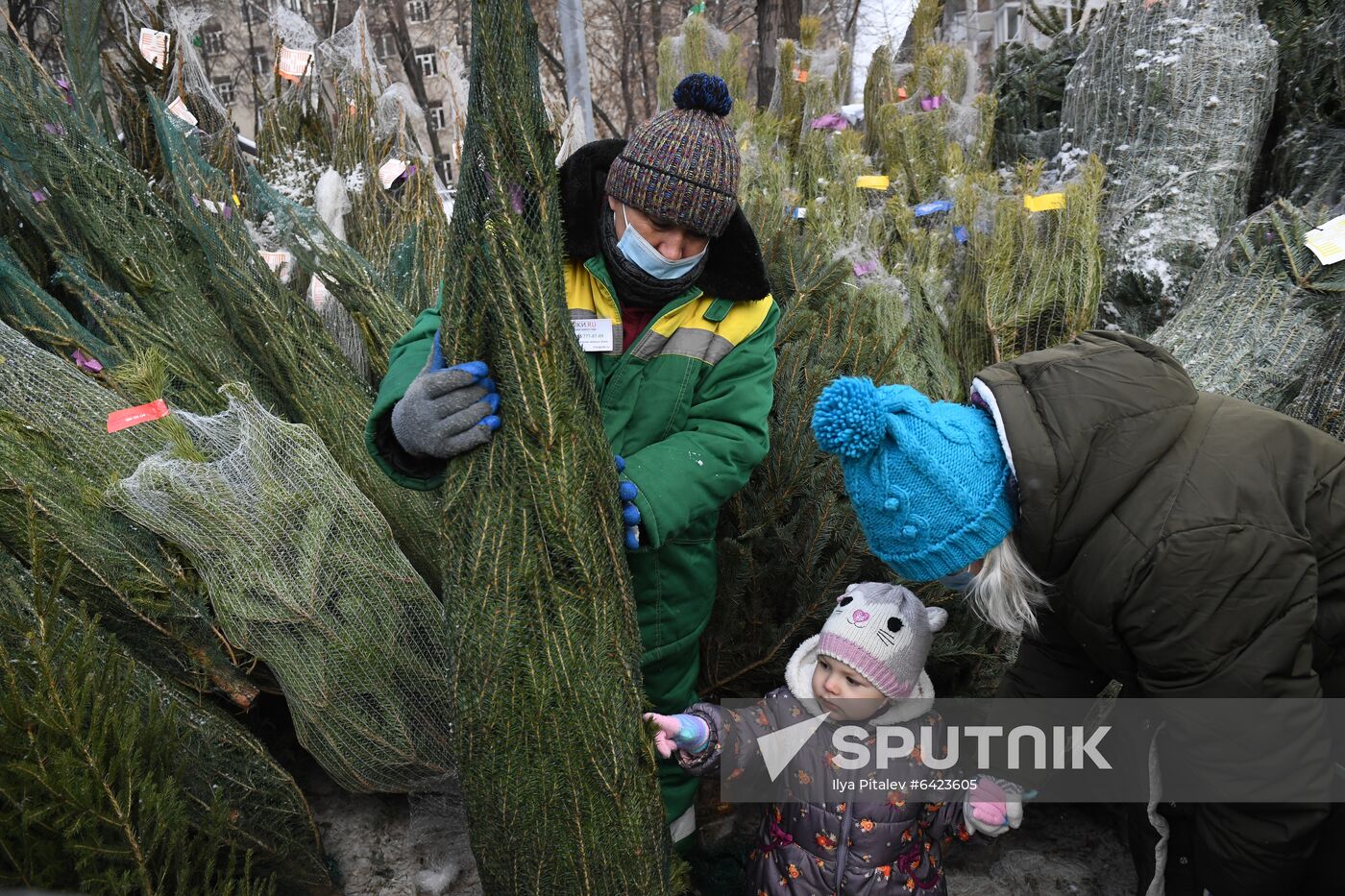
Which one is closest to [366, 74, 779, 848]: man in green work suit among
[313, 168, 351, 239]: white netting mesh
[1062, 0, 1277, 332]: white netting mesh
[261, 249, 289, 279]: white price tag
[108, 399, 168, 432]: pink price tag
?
[108, 399, 168, 432]: pink price tag

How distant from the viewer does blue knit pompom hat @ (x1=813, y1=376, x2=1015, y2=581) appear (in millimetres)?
1288

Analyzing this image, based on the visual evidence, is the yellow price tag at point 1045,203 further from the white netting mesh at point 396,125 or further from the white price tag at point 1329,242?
the white netting mesh at point 396,125

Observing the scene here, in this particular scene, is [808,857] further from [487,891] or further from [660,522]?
[660,522]

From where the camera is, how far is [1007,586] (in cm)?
143

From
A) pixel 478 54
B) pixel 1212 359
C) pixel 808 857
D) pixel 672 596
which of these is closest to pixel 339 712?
pixel 672 596

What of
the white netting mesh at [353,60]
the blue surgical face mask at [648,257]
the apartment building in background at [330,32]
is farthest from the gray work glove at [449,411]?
the apartment building in background at [330,32]

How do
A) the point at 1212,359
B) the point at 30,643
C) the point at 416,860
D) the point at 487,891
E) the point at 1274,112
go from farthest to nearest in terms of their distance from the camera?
the point at 1274,112, the point at 1212,359, the point at 416,860, the point at 487,891, the point at 30,643

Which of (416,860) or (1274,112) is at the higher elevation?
(1274,112)

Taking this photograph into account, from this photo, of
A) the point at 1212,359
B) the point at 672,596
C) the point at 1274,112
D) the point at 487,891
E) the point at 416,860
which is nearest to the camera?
the point at 487,891

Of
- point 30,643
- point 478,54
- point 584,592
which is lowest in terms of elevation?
point 584,592

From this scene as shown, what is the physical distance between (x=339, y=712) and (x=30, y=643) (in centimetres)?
69

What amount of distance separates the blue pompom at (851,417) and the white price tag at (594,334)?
51 cm

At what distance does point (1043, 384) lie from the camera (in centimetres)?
133

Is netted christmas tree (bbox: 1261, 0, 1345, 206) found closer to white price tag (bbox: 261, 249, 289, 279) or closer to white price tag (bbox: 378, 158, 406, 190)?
white price tag (bbox: 261, 249, 289, 279)
